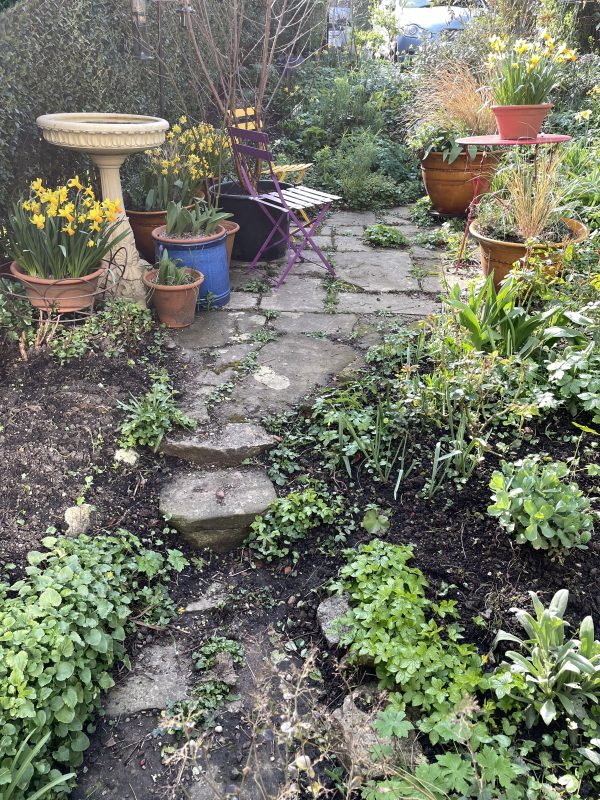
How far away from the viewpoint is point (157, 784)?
6.14ft

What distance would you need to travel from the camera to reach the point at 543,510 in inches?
83.0

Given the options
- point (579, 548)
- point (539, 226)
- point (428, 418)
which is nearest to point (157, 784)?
point (579, 548)

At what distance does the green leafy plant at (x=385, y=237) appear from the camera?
5734 millimetres

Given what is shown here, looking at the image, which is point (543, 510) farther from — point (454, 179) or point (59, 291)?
point (454, 179)

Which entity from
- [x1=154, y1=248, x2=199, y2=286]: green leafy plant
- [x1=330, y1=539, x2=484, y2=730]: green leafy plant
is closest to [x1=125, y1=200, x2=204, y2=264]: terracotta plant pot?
[x1=154, y1=248, x2=199, y2=286]: green leafy plant

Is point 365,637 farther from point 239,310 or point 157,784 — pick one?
point 239,310

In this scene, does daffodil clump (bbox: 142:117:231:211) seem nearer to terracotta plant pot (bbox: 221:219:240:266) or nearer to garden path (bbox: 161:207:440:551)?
terracotta plant pot (bbox: 221:219:240:266)

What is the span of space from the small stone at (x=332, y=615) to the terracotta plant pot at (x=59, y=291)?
2193 mm

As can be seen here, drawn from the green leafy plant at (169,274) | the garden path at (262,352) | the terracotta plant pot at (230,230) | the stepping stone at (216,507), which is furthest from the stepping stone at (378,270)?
the stepping stone at (216,507)

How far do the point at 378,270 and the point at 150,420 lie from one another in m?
2.77

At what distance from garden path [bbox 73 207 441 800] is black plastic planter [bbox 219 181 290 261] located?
225 millimetres

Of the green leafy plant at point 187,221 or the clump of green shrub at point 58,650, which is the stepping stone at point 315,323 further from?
the clump of green shrub at point 58,650

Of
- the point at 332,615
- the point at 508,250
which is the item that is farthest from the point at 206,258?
the point at 332,615

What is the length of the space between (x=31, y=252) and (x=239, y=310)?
1.41 metres
